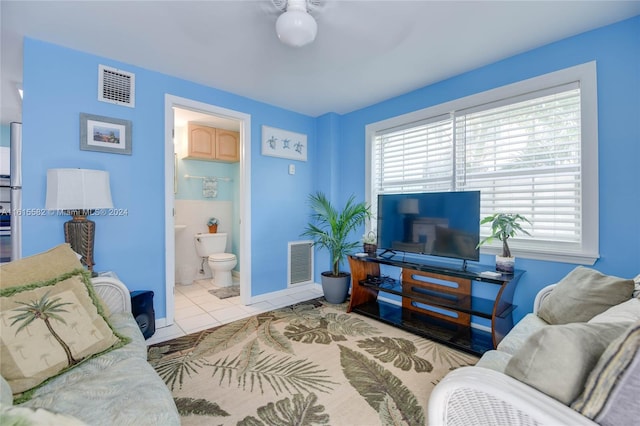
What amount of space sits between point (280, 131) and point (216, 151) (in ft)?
4.03

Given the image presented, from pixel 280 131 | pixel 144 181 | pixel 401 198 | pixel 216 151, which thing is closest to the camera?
pixel 144 181

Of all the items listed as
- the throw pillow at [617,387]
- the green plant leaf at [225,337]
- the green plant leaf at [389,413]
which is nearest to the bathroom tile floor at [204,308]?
the green plant leaf at [225,337]

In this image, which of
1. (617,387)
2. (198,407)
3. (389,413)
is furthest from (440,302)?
(198,407)

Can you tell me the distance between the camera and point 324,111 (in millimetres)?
3699

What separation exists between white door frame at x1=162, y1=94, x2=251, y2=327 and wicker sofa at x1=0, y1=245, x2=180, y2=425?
3.89ft

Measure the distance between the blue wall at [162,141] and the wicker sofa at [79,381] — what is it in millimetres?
1037

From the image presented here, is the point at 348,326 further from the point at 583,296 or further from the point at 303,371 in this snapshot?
the point at 583,296

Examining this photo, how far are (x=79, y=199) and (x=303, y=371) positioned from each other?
1950 millimetres

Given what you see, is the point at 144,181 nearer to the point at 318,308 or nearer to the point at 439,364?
the point at 318,308

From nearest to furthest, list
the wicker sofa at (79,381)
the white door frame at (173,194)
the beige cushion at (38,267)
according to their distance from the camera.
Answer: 1. the wicker sofa at (79,381)
2. the beige cushion at (38,267)
3. the white door frame at (173,194)

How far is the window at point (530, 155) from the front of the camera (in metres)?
2.02

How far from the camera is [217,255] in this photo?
3994 millimetres

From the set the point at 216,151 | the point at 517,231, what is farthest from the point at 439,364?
the point at 216,151

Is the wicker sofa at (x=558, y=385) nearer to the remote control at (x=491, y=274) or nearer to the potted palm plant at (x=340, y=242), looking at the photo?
the remote control at (x=491, y=274)
